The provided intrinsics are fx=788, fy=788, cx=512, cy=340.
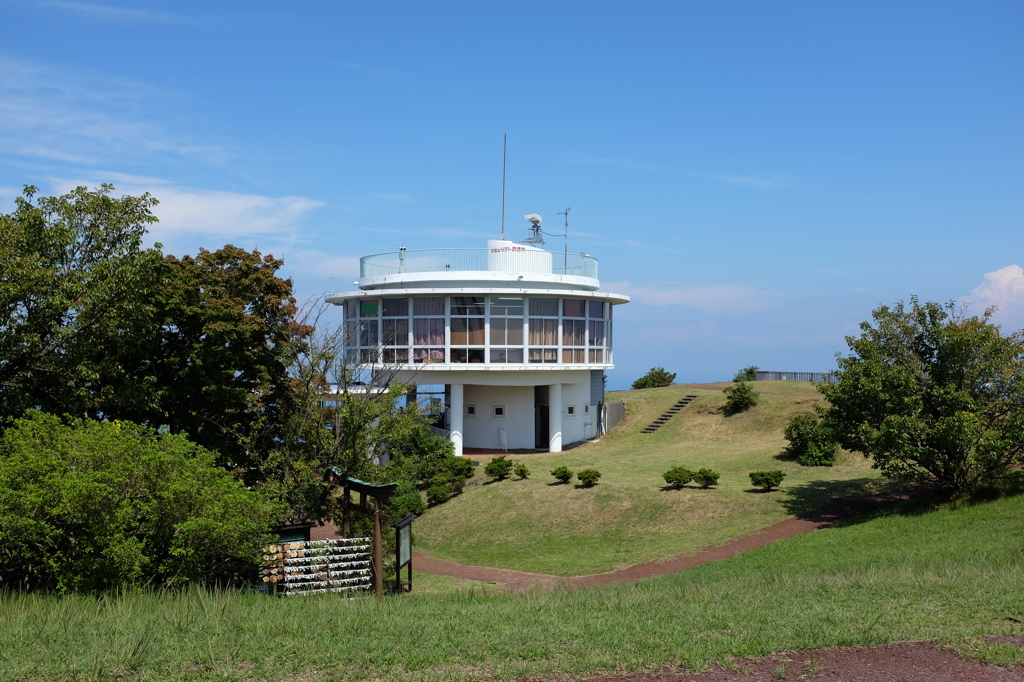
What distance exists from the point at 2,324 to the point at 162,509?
847 centimetres

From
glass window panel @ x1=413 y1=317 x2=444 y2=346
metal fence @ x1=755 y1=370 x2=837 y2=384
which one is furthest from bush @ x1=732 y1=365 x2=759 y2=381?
glass window panel @ x1=413 y1=317 x2=444 y2=346

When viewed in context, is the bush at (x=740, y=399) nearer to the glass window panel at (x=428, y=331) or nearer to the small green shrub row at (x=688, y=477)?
the small green shrub row at (x=688, y=477)

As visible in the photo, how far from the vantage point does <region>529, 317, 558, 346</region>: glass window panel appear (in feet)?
115

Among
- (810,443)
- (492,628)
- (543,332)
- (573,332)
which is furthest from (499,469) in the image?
(492,628)

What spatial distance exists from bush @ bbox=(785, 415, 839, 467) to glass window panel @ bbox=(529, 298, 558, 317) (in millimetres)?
11250

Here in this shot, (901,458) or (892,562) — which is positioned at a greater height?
(901,458)

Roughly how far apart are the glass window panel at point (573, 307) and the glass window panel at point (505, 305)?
7.91 feet

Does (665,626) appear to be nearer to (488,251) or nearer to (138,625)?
(138,625)

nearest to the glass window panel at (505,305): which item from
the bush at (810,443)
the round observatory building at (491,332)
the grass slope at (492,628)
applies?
the round observatory building at (491,332)

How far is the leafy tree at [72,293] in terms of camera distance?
18.6 metres

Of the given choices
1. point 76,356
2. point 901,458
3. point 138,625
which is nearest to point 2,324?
point 76,356

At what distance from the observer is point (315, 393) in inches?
819

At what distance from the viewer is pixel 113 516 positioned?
12.7m

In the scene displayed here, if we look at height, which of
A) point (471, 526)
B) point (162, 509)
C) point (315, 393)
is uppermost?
point (315, 393)
